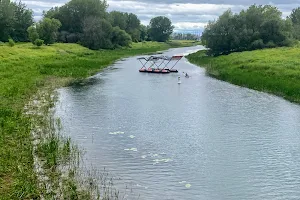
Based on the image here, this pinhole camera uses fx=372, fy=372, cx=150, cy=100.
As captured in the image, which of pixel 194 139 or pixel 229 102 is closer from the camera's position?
pixel 194 139

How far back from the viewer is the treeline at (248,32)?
278 feet

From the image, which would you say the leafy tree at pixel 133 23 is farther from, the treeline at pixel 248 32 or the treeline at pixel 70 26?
the treeline at pixel 248 32

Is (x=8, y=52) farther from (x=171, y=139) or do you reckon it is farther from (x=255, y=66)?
(x=171, y=139)

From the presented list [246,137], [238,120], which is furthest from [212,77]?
[246,137]

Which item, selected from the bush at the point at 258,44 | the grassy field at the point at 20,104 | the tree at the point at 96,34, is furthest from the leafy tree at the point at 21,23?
the bush at the point at 258,44

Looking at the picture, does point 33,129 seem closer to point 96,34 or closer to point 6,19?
point 6,19

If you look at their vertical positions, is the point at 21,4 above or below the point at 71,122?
above

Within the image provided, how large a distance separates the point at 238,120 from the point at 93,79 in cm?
2919

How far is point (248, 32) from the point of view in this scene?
85000mm

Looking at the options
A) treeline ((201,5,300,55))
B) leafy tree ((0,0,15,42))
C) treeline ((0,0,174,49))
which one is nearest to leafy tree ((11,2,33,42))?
treeline ((0,0,174,49))

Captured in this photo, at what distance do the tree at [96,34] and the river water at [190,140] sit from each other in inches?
3031

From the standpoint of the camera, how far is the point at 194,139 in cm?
2323

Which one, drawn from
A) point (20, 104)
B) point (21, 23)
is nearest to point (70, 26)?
point (21, 23)

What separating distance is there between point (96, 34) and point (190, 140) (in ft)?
319
